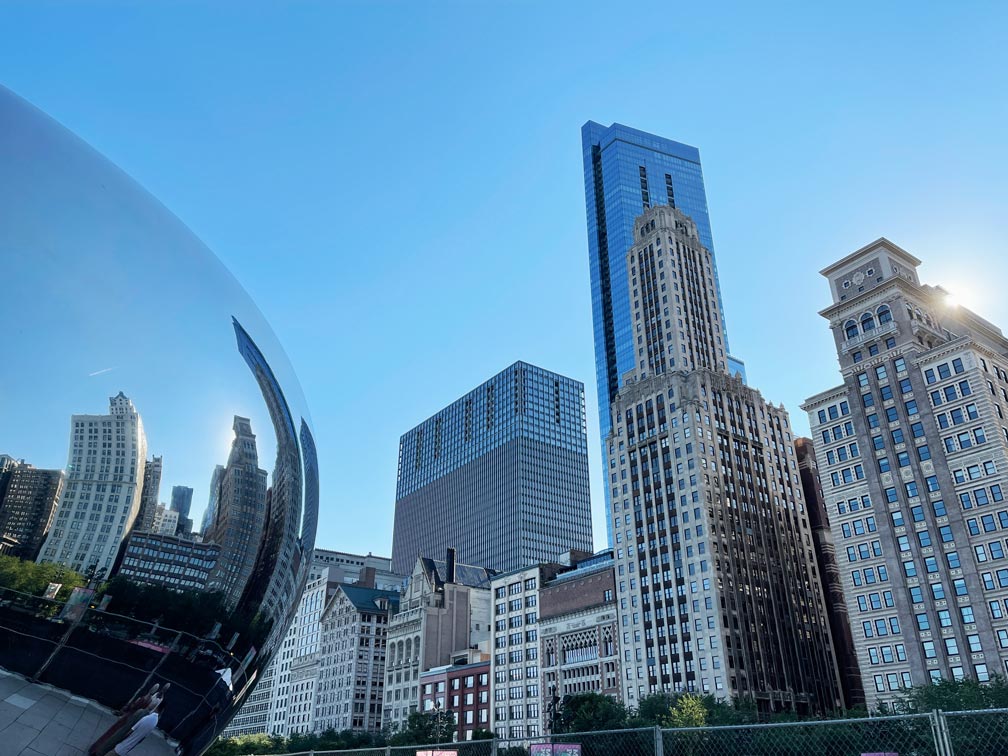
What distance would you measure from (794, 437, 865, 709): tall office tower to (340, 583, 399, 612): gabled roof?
75398mm

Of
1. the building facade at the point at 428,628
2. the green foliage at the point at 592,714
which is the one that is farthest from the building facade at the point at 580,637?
the building facade at the point at 428,628

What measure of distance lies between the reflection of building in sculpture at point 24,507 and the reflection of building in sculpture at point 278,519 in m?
1.07

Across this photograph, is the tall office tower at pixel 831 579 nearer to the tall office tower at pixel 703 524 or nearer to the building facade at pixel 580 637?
the tall office tower at pixel 703 524

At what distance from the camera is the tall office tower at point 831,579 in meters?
105

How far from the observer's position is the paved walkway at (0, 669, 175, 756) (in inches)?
123

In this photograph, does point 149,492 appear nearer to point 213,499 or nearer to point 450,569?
point 213,499

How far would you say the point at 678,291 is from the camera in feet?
405

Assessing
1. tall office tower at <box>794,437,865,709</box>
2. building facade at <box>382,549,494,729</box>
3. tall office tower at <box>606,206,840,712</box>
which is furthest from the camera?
building facade at <box>382,549,494,729</box>

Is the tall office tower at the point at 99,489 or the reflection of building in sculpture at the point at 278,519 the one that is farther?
the reflection of building in sculpture at the point at 278,519

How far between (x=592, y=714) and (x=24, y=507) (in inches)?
2819

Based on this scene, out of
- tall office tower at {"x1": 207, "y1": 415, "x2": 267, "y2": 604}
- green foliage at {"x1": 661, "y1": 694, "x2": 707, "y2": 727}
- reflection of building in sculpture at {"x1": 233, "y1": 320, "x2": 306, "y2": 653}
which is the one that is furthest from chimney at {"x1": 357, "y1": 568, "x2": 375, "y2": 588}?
tall office tower at {"x1": 207, "y1": 415, "x2": 267, "y2": 604}

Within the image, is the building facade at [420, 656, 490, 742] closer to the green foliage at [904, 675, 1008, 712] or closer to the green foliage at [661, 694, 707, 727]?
the green foliage at [661, 694, 707, 727]

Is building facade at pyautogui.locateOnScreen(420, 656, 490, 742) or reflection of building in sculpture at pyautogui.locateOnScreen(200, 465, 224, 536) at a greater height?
building facade at pyautogui.locateOnScreen(420, 656, 490, 742)

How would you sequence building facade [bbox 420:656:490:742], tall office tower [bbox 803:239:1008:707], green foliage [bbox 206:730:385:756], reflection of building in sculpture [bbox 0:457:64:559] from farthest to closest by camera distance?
building facade [bbox 420:656:490:742]
green foliage [bbox 206:730:385:756]
tall office tower [bbox 803:239:1008:707]
reflection of building in sculpture [bbox 0:457:64:559]
